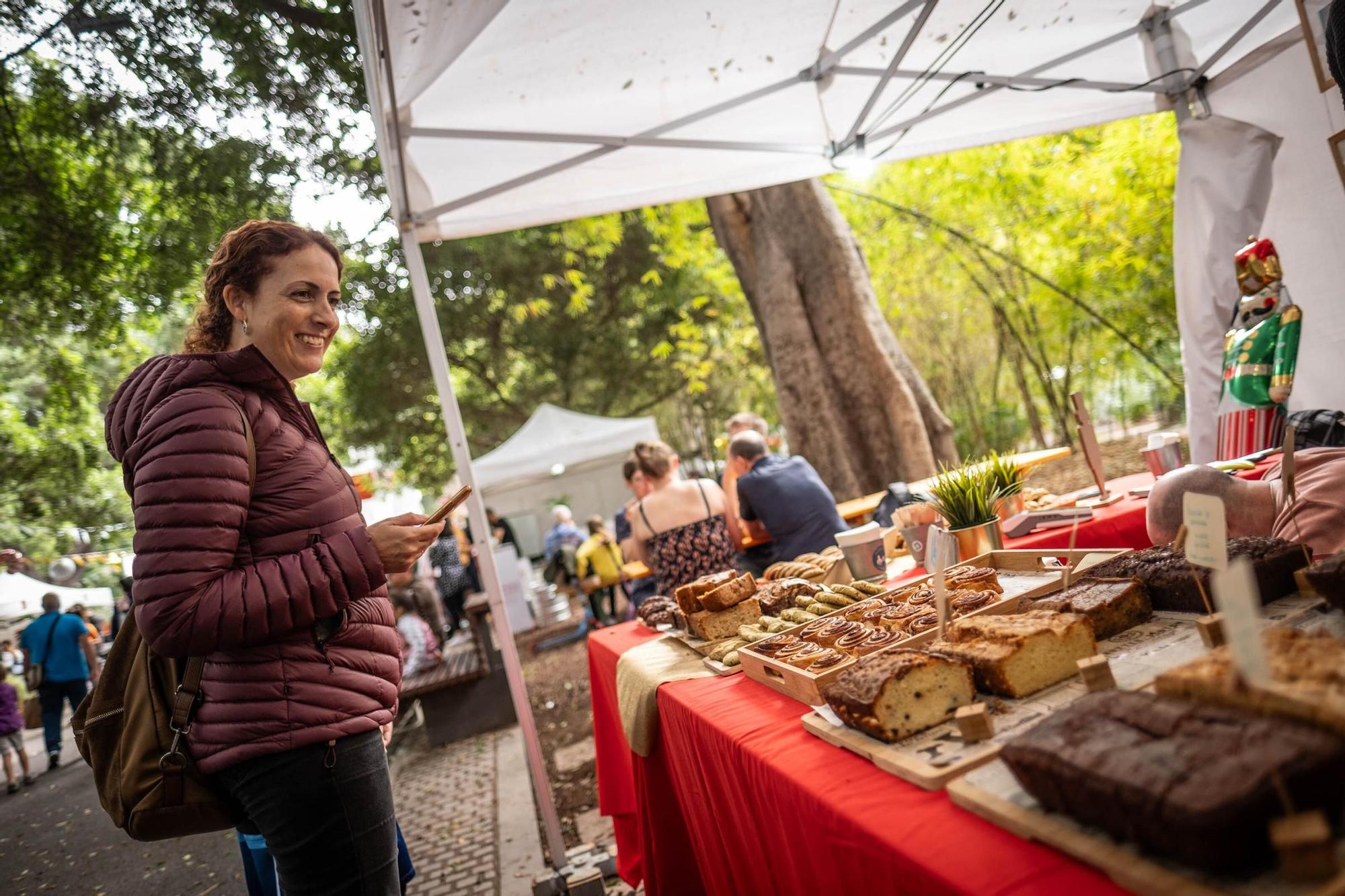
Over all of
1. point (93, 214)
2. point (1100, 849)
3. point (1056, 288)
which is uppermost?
point (93, 214)

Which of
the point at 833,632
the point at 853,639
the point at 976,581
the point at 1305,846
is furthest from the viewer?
the point at 976,581

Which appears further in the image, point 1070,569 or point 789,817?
point 1070,569

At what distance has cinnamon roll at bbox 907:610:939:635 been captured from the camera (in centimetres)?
175

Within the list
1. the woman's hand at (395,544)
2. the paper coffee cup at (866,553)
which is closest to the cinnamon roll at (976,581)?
the paper coffee cup at (866,553)

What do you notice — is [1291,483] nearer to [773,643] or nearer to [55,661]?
[773,643]

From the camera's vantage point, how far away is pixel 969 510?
254cm

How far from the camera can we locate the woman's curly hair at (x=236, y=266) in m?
1.65

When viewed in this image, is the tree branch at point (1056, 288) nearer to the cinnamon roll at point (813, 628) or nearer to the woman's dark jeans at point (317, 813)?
the cinnamon roll at point (813, 628)

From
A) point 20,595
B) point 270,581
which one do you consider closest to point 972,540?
point 270,581

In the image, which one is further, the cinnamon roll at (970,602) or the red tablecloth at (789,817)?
the cinnamon roll at (970,602)

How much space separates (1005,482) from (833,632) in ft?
4.71

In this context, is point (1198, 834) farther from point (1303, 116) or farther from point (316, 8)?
point (316, 8)

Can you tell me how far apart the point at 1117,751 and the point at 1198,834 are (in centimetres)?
14

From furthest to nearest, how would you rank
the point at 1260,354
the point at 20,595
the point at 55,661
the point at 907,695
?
the point at 20,595, the point at 55,661, the point at 1260,354, the point at 907,695
